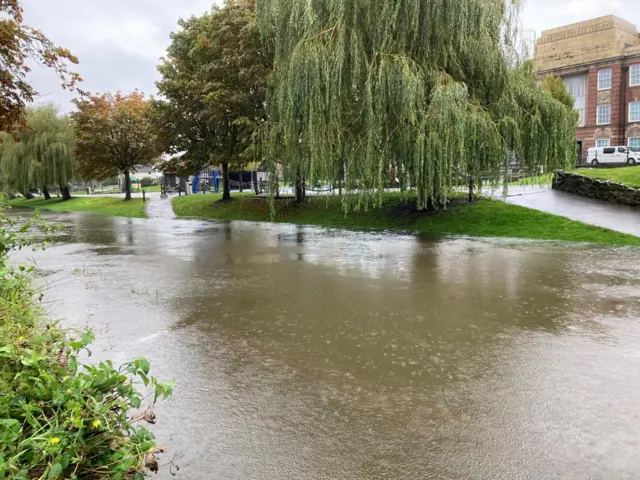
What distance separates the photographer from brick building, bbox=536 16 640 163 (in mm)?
43781

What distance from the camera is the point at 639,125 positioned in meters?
43.5

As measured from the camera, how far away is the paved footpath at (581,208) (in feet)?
45.1

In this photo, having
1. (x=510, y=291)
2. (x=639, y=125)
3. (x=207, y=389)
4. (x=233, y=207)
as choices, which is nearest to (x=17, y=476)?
(x=207, y=389)

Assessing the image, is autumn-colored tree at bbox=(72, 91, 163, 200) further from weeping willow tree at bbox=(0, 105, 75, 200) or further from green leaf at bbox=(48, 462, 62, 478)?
green leaf at bbox=(48, 462, 62, 478)

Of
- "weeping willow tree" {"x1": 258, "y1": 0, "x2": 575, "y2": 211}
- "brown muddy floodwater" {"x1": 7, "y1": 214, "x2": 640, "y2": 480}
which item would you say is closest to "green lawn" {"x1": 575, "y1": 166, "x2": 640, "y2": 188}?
"weeping willow tree" {"x1": 258, "y1": 0, "x2": 575, "y2": 211}

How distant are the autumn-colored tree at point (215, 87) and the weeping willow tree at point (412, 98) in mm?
7462

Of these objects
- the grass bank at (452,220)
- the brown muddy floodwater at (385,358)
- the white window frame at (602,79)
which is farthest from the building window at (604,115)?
the brown muddy floodwater at (385,358)

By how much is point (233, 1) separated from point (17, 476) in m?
25.4

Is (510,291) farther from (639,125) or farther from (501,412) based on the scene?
(639,125)

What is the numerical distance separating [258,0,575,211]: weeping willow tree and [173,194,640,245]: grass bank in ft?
5.62

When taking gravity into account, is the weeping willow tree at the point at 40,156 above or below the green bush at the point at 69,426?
above

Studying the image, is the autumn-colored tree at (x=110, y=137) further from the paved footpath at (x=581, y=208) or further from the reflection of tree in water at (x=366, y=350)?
the reflection of tree in water at (x=366, y=350)

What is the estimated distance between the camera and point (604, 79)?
149 ft

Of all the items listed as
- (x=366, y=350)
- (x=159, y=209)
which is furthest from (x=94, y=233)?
(x=366, y=350)
